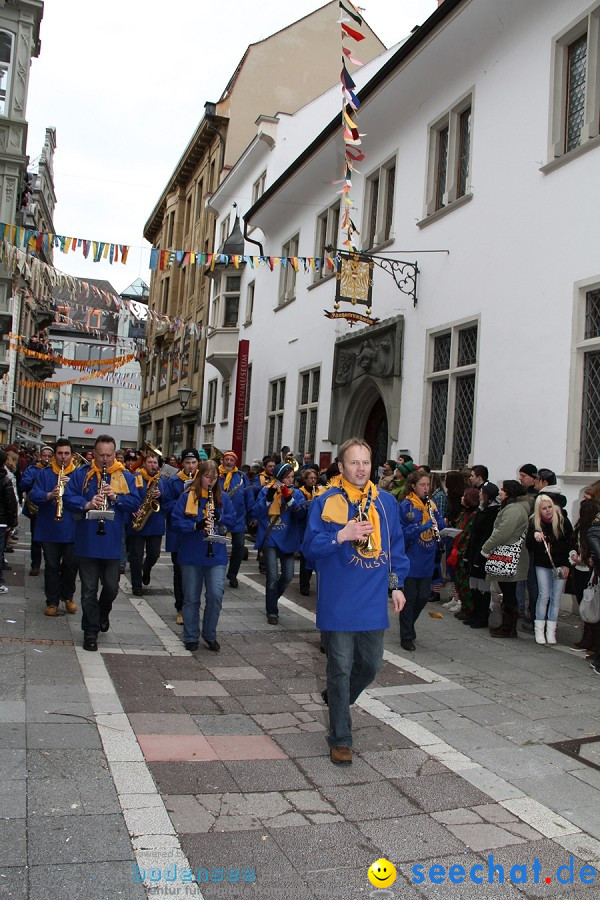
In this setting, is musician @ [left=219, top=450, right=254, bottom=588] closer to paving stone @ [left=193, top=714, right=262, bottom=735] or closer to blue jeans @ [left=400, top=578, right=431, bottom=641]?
blue jeans @ [left=400, top=578, right=431, bottom=641]

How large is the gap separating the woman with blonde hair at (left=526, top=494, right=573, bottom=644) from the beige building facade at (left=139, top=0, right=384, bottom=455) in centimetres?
1638

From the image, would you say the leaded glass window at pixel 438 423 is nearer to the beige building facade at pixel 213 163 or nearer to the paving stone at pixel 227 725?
the paving stone at pixel 227 725

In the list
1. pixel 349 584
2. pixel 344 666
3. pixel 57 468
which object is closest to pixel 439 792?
pixel 344 666

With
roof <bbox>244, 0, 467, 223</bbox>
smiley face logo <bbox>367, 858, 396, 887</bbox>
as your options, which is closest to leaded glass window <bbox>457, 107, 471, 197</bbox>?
roof <bbox>244, 0, 467, 223</bbox>

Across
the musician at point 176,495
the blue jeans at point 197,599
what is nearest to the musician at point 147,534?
the musician at point 176,495

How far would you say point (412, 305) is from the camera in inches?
555

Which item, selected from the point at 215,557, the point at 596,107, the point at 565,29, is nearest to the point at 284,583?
the point at 215,557

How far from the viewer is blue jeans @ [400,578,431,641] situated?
770cm

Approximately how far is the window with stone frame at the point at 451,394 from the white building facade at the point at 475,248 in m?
0.03

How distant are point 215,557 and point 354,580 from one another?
2855 mm

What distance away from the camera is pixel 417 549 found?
303 inches

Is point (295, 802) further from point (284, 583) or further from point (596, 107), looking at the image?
point (596, 107)

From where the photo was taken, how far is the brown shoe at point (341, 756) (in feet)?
15.0

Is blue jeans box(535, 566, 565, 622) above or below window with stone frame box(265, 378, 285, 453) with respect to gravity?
below
